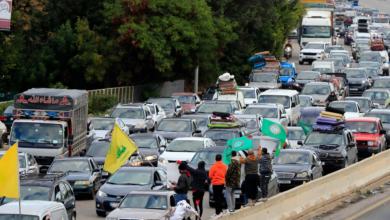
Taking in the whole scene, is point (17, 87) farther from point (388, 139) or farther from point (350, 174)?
point (350, 174)

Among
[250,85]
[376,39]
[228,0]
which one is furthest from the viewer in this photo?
[376,39]

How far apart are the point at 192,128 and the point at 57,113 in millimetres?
6142

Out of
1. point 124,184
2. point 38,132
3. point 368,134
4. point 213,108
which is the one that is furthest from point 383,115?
point 124,184

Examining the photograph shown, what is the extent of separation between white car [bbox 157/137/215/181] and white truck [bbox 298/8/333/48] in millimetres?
48295

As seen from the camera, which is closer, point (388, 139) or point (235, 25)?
point (388, 139)

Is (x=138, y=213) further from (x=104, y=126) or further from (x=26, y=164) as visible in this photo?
(x=104, y=126)

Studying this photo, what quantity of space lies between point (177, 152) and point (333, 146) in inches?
222

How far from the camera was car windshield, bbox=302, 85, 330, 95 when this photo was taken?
42.0m

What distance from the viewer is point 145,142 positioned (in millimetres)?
26859

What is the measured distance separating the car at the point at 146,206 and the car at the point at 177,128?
12.3 m

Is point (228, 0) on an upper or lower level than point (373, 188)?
upper

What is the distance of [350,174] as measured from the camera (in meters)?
23.7

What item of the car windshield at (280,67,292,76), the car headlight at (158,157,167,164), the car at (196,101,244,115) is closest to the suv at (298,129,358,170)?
the car headlight at (158,157,167,164)

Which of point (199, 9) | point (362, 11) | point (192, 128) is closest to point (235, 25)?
point (199, 9)
